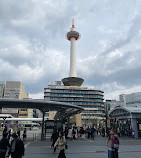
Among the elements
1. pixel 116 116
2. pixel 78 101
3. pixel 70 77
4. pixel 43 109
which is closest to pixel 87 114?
pixel 78 101

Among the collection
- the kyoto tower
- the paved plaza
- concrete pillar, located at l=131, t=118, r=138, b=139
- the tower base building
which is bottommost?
the paved plaza

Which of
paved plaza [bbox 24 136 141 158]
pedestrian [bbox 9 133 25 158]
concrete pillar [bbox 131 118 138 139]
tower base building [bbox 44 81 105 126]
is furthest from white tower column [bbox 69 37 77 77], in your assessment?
pedestrian [bbox 9 133 25 158]

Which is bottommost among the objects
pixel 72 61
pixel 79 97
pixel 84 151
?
pixel 84 151

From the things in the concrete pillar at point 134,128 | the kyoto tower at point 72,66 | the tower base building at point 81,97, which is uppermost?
the kyoto tower at point 72,66

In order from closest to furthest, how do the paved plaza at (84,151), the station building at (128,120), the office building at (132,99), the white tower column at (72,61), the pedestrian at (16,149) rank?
the pedestrian at (16,149)
the paved plaza at (84,151)
the station building at (128,120)
the white tower column at (72,61)
the office building at (132,99)

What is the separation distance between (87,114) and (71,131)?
224ft

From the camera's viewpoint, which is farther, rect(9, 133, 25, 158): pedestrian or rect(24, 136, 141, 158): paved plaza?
rect(24, 136, 141, 158): paved plaza

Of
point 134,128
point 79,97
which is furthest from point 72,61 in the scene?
point 134,128

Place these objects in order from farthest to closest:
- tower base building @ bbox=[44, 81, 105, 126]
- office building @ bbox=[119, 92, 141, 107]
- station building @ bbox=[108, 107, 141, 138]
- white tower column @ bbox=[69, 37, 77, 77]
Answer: office building @ bbox=[119, 92, 141, 107] < white tower column @ bbox=[69, 37, 77, 77] < tower base building @ bbox=[44, 81, 105, 126] < station building @ bbox=[108, 107, 141, 138]

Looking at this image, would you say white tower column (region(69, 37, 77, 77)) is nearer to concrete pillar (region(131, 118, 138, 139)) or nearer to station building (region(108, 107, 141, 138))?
station building (region(108, 107, 141, 138))

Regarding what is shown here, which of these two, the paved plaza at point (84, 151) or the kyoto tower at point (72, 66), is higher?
the kyoto tower at point (72, 66)

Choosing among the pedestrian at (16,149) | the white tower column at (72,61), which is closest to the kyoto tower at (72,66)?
the white tower column at (72,61)

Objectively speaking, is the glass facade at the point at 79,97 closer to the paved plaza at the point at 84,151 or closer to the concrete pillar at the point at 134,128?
the concrete pillar at the point at 134,128

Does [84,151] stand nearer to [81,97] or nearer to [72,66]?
[81,97]
